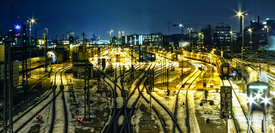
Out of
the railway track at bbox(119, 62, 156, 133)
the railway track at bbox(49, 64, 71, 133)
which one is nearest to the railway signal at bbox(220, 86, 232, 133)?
the railway track at bbox(119, 62, 156, 133)

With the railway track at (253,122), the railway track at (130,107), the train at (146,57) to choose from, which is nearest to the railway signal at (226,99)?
the railway track at (253,122)

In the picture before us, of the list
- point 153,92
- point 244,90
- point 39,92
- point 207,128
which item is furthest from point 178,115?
point 39,92

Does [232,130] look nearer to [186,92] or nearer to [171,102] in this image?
[171,102]

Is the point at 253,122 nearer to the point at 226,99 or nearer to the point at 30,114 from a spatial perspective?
the point at 226,99

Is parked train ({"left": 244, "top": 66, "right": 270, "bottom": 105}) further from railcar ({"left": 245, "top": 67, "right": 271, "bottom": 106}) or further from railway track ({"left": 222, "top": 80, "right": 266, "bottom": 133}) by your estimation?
railway track ({"left": 222, "top": 80, "right": 266, "bottom": 133})

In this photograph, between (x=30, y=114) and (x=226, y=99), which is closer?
(x=226, y=99)

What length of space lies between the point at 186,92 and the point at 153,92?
9.55ft

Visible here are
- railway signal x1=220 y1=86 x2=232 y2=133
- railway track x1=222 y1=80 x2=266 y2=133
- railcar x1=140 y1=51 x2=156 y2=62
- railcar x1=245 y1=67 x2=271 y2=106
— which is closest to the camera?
railway signal x1=220 y1=86 x2=232 y2=133

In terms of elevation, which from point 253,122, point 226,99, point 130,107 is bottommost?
point 253,122

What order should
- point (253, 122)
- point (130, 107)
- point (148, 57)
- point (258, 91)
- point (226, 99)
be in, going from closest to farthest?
point (226, 99) < point (253, 122) < point (258, 91) < point (130, 107) < point (148, 57)

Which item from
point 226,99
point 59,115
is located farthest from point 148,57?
point 226,99

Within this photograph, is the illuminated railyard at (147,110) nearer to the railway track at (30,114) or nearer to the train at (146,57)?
the railway track at (30,114)

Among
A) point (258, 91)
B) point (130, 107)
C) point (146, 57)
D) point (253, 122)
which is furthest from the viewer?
point (146, 57)

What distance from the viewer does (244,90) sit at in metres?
23.5
